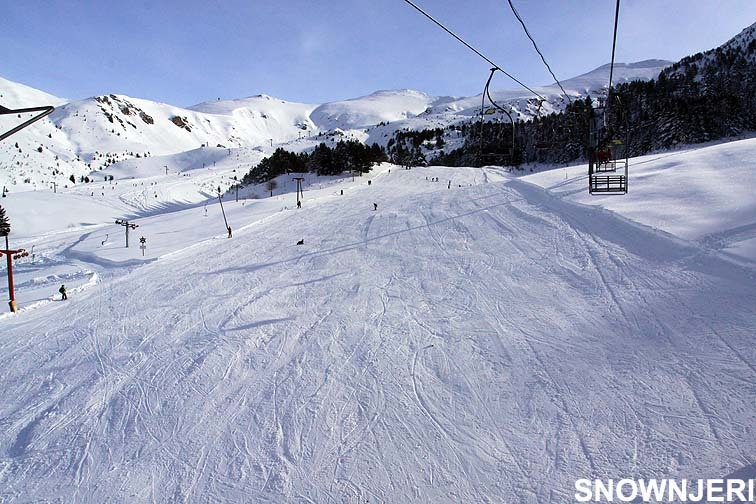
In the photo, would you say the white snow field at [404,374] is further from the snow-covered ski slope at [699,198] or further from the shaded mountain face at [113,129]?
the shaded mountain face at [113,129]

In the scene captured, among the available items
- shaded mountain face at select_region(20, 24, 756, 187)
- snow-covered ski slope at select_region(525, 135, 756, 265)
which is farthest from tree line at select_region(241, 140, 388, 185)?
snow-covered ski slope at select_region(525, 135, 756, 265)

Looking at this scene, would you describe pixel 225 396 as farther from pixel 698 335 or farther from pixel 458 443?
pixel 698 335

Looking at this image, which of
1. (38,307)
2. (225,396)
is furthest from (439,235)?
(38,307)

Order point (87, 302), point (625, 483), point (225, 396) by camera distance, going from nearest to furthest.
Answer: point (625, 483) → point (225, 396) → point (87, 302)

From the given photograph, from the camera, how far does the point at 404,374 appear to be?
6.90 metres

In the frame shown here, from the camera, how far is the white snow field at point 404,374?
4934 mm

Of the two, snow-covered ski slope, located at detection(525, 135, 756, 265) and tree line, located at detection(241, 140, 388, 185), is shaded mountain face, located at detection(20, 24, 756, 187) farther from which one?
tree line, located at detection(241, 140, 388, 185)

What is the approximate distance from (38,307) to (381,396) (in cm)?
1418

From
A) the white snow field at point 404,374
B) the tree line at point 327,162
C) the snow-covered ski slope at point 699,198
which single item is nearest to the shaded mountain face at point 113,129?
the snow-covered ski slope at point 699,198

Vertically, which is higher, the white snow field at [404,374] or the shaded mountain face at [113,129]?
the shaded mountain face at [113,129]

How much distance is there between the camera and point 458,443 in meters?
5.28

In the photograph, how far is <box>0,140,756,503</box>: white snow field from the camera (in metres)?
4.93

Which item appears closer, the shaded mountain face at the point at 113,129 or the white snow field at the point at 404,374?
the white snow field at the point at 404,374

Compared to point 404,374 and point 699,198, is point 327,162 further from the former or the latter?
point 404,374
